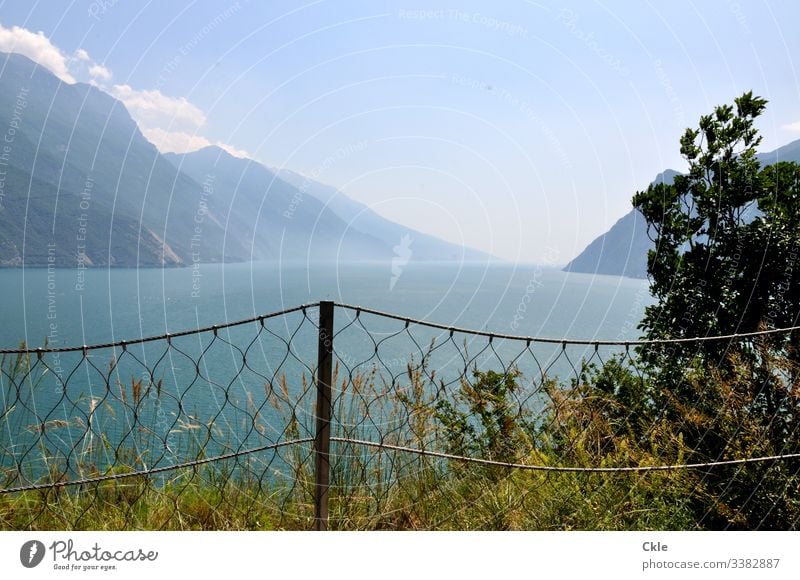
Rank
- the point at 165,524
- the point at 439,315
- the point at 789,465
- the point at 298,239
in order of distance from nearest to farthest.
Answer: the point at 165,524
the point at 789,465
the point at 439,315
the point at 298,239

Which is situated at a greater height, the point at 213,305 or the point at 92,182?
the point at 92,182

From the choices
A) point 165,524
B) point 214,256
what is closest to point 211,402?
point 165,524

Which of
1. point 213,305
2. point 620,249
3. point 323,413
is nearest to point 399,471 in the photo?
point 323,413

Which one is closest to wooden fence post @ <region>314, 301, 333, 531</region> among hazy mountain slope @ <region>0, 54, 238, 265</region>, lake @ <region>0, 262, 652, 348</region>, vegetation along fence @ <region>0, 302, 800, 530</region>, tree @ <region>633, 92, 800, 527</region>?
vegetation along fence @ <region>0, 302, 800, 530</region>

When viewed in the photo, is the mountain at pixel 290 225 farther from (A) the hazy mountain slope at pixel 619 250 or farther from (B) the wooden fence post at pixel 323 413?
(B) the wooden fence post at pixel 323 413

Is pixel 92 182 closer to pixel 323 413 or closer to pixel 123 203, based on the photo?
pixel 123 203

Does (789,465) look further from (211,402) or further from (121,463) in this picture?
(211,402)

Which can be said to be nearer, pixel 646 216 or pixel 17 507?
pixel 17 507

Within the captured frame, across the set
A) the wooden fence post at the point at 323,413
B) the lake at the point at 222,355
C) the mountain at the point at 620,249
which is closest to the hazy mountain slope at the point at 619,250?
the mountain at the point at 620,249
